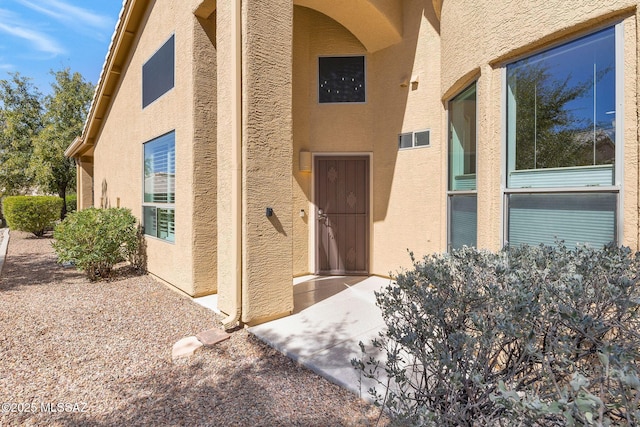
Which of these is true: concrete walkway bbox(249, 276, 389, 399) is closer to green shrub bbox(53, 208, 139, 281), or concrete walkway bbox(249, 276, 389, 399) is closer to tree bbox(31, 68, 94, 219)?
→ green shrub bbox(53, 208, 139, 281)

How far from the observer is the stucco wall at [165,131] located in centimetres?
566

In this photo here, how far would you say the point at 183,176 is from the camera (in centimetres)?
583

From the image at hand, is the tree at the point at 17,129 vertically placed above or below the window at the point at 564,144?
above

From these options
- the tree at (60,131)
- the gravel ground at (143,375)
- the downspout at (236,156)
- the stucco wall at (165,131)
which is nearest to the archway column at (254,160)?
the downspout at (236,156)

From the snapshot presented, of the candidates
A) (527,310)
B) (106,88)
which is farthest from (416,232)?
(106,88)

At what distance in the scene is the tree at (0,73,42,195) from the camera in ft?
58.6

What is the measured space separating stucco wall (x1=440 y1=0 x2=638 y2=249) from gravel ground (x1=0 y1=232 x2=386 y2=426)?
2.69m

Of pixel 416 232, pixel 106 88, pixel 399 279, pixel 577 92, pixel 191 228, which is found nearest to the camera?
pixel 399 279

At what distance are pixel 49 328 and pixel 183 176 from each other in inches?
115

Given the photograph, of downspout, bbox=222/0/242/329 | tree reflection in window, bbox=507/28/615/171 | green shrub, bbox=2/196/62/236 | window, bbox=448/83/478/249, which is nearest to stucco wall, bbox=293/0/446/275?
window, bbox=448/83/478/249

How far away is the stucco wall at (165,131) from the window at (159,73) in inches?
6.9

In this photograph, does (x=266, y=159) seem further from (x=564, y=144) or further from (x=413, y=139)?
(x=564, y=144)

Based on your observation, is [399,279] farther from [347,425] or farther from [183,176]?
[183,176]

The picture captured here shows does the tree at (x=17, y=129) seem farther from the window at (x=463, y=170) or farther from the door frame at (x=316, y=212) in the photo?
the window at (x=463, y=170)
